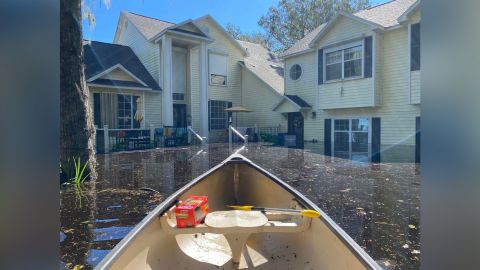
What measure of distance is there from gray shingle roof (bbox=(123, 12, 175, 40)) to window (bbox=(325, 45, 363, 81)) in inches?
399

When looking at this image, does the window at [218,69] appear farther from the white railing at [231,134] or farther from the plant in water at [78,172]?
the plant in water at [78,172]

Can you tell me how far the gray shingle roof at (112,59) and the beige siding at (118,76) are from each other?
16.2 inches

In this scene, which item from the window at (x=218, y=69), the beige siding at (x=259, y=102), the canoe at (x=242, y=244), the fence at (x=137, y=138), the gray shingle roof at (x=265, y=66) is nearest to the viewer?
the canoe at (x=242, y=244)

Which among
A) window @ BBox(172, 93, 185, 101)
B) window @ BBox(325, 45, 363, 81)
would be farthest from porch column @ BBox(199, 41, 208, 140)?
window @ BBox(325, 45, 363, 81)

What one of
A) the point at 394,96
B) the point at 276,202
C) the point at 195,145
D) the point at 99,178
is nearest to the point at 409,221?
the point at 276,202

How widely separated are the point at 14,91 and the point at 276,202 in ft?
12.6

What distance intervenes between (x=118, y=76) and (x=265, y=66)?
11391 millimetres

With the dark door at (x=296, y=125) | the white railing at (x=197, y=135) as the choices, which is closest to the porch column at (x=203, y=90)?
the white railing at (x=197, y=135)

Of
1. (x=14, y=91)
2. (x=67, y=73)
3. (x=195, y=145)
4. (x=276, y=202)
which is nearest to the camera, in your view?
(x=14, y=91)

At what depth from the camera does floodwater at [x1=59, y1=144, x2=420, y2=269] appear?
3703 mm

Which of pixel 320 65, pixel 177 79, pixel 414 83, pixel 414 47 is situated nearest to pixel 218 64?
pixel 177 79

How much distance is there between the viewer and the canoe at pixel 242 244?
228 centimetres

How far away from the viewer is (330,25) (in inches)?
615

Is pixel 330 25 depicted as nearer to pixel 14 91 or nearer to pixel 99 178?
pixel 99 178
